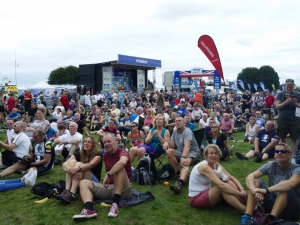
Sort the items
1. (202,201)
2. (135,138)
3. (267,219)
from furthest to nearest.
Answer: (135,138) → (202,201) → (267,219)

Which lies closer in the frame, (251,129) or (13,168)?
(13,168)

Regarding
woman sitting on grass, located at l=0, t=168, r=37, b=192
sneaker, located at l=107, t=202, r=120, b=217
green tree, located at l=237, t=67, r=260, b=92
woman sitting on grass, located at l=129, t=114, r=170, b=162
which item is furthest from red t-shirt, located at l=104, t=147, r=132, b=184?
green tree, located at l=237, t=67, r=260, b=92

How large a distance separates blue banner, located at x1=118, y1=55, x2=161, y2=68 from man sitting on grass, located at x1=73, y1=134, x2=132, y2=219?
81.2 ft

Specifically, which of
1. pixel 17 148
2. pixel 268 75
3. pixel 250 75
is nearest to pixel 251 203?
pixel 17 148

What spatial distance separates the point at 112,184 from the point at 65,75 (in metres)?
58.4

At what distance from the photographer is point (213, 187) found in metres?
3.89

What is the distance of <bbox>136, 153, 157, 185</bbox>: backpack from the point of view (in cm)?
527

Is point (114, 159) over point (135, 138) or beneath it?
over

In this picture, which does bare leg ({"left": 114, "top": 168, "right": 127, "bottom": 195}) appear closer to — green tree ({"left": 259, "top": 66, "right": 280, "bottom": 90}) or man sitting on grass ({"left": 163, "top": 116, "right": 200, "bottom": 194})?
man sitting on grass ({"left": 163, "top": 116, "right": 200, "bottom": 194})

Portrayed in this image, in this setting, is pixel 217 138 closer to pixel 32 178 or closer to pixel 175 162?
pixel 175 162

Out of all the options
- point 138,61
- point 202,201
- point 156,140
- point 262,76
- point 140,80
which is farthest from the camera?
point 262,76

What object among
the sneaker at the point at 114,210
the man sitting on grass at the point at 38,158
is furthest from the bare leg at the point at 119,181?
the man sitting on grass at the point at 38,158

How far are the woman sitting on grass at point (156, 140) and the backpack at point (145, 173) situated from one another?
440mm

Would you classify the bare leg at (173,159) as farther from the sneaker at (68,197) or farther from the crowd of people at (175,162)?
the sneaker at (68,197)
